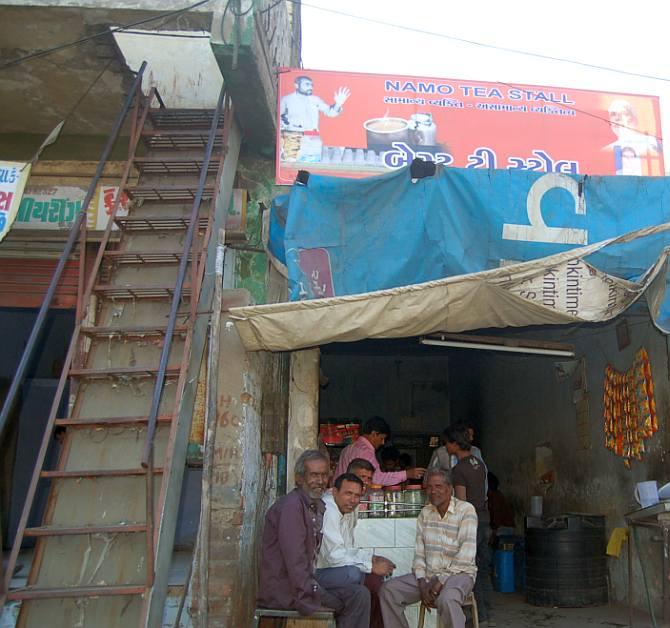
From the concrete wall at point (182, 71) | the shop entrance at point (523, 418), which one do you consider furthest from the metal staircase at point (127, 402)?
the shop entrance at point (523, 418)

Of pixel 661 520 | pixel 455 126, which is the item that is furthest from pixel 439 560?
→ pixel 455 126

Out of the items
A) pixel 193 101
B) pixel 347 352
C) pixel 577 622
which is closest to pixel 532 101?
pixel 193 101

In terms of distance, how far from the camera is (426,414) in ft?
44.8

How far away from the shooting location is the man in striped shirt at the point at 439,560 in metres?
5.03

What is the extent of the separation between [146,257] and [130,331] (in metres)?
0.83

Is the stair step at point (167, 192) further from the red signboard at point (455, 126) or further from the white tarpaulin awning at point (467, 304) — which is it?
the white tarpaulin awning at point (467, 304)

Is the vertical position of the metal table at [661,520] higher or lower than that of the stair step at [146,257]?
lower

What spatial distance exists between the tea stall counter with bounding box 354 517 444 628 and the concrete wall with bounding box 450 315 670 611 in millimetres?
2165

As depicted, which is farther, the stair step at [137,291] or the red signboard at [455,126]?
the red signboard at [455,126]

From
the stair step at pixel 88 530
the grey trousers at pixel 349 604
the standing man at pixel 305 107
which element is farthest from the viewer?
the standing man at pixel 305 107

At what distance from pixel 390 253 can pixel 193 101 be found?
10.1 feet

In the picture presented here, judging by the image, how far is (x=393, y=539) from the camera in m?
6.04

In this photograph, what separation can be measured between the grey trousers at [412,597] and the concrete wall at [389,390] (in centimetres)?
833

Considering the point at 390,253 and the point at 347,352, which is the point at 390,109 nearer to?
the point at 390,253
